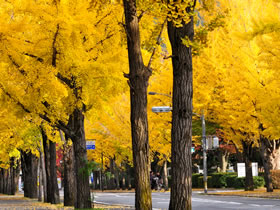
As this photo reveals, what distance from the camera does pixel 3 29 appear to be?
16.2 m

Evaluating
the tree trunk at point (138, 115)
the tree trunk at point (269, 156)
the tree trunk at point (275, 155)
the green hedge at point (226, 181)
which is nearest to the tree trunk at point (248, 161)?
the tree trunk at point (269, 156)

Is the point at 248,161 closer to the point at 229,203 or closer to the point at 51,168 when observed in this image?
the point at 229,203

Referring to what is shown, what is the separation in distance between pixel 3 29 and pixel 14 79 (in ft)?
8.01

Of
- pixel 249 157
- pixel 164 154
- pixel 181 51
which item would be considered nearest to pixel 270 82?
pixel 249 157

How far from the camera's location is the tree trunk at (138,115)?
14.3m

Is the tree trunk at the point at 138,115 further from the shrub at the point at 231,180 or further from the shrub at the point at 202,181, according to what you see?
the shrub at the point at 202,181

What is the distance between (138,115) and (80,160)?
621cm

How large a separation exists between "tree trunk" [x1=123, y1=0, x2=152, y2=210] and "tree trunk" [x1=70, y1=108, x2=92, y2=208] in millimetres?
5433

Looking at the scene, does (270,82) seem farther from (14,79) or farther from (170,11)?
(170,11)

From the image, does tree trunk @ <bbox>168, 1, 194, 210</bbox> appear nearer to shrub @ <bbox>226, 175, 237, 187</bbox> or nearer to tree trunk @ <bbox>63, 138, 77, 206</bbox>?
tree trunk @ <bbox>63, 138, 77, 206</bbox>

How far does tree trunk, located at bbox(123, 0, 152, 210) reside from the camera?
46.9ft

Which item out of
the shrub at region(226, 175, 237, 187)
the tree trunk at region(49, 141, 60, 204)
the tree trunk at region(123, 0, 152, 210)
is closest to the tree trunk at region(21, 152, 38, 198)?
the tree trunk at region(49, 141, 60, 204)

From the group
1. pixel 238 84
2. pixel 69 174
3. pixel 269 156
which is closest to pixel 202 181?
pixel 269 156

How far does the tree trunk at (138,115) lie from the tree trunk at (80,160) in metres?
5.43
